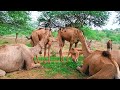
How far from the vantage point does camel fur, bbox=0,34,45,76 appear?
525 centimetres

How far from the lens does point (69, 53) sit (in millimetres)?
5551

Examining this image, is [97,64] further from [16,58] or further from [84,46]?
[16,58]

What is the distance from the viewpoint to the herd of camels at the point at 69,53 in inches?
196

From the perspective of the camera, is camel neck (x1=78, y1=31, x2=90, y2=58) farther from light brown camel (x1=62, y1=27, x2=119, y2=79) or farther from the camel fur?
the camel fur

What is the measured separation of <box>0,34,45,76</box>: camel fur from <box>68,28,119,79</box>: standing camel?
0.81 meters

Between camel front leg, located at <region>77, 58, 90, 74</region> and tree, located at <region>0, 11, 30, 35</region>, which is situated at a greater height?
tree, located at <region>0, 11, 30, 35</region>

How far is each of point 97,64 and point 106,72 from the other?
0.92 ft

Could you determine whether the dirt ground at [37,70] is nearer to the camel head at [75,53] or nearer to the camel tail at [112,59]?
the camel head at [75,53]

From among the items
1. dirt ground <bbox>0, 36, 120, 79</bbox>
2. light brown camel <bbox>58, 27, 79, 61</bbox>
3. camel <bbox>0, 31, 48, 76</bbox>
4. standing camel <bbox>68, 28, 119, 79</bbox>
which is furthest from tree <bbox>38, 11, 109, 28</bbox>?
camel <bbox>0, 31, 48, 76</bbox>

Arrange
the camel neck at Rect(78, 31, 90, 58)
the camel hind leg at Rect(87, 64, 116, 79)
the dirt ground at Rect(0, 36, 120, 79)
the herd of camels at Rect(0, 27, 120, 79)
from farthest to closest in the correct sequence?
the camel neck at Rect(78, 31, 90, 58), the dirt ground at Rect(0, 36, 120, 79), the herd of camels at Rect(0, 27, 120, 79), the camel hind leg at Rect(87, 64, 116, 79)

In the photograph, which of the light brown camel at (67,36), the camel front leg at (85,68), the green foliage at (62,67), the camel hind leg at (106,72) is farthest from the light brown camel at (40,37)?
the camel hind leg at (106,72)

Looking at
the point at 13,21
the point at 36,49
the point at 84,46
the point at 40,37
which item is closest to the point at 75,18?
the point at 84,46
